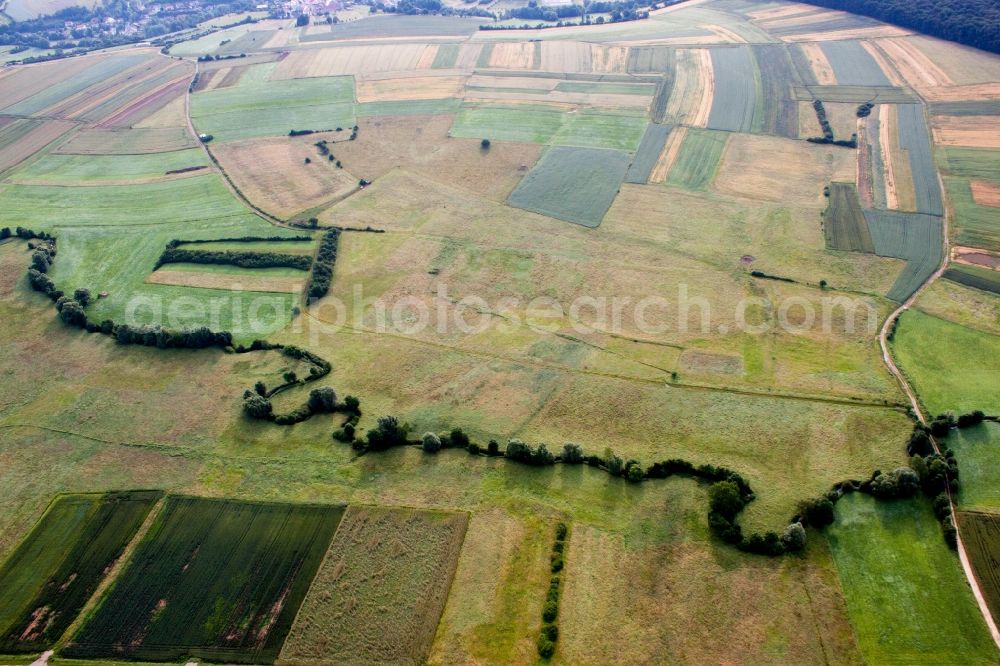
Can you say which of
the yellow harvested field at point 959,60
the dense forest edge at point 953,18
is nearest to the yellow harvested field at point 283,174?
the yellow harvested field at point 959,60

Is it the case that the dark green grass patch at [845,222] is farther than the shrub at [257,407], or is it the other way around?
the dark green grass patch at [845,222]

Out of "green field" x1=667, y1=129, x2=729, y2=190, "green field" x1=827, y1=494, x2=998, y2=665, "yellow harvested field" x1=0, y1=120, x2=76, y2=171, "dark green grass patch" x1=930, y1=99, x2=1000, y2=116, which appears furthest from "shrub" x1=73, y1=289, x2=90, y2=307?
"dark green grass patch" x1=930, y1=99, x2=1000, y2=116

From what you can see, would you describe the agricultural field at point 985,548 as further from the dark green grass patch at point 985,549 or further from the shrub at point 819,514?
the shrub at point 819,514

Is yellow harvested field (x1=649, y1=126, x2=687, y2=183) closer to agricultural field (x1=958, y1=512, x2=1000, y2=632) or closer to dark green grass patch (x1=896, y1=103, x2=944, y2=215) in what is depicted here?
dark green grass patch (x1=896, y1=103, x2=944, y2=215)

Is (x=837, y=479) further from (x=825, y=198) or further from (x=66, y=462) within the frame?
(x=66, y=462)

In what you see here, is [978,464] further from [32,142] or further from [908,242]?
[32,142]
